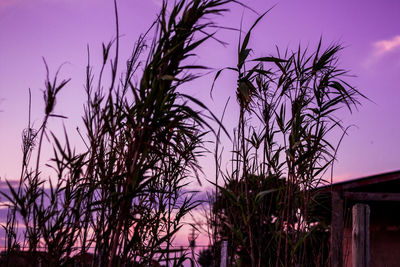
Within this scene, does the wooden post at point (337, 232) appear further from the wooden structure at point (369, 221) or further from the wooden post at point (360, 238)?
the wooden post at point (360, 238)

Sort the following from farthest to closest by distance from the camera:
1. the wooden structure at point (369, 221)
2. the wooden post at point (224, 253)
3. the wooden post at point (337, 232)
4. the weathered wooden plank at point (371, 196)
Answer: the wooden post at point (224, 253), the weathered wooden plank at point (371, 196), the wooden structure at point (369, 221), the wooden post at point (337, 232)

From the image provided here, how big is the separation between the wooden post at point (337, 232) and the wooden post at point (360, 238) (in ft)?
0.53

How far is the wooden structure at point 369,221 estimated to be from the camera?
4793 millimetres

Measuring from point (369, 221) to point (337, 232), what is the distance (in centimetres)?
96

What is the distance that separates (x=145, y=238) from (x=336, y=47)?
273cm

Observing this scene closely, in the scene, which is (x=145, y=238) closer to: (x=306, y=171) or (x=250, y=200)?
(x=250, y=200)

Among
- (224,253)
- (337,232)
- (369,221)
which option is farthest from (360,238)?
(224,253)

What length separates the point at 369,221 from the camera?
5.72 metres

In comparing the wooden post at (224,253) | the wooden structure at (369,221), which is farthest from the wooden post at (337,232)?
the wooden post at (224,253)

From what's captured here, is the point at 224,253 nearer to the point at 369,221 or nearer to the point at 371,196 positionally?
the point at 369,221

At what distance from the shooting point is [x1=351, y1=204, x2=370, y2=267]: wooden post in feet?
15.6

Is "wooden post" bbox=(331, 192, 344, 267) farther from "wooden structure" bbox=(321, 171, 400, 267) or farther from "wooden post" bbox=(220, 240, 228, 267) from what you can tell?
"wooden post" bbox=(220, 240, 228, 267)

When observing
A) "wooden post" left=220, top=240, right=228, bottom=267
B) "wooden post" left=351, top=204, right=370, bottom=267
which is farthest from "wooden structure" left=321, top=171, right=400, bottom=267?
"wooden post" left=220, top=240, right=228, bottom=267

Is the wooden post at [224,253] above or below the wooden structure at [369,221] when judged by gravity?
below
